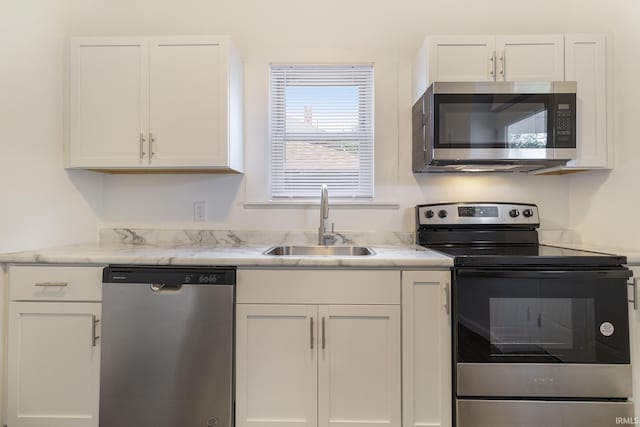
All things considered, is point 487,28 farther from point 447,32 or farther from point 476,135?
point 476,135

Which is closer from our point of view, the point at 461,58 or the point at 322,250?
the point at 461,58

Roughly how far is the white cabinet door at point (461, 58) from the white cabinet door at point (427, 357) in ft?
3.75

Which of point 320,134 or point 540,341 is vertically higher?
point 320,134

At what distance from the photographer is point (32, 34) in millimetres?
1745

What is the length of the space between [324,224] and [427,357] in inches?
37.1

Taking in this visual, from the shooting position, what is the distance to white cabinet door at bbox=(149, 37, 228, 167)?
183cm

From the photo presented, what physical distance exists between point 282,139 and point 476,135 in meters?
1.20

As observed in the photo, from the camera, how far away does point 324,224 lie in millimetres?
2066

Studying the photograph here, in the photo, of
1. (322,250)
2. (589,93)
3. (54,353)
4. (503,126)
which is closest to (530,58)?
(589,93)

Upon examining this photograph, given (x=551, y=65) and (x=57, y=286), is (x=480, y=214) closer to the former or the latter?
(x=551, y=65)

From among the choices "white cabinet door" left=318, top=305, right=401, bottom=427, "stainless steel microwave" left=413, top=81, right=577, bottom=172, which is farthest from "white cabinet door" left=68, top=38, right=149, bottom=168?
"stainless steel microwave" left=413, top=81, right=577, bottom=172

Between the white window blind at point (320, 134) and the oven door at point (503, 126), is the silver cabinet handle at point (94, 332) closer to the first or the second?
the white window blind at point (320, 134)

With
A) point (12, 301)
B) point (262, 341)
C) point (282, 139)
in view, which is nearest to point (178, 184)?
point (282, 139)

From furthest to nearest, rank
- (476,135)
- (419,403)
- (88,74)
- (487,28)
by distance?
(487,28) < (88,74) < (476,135) < (419,403)
